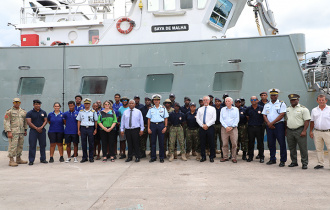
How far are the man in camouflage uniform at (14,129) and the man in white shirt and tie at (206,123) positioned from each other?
4191 mm

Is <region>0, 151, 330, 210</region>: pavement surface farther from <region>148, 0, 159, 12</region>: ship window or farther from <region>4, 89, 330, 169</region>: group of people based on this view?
<region>148, 0, 159, 12</region>: ship window

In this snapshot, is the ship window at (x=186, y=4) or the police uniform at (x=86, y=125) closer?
the police uniform at (x=86, y=125)

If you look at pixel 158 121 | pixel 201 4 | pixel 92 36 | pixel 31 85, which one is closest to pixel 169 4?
pixel 201 4

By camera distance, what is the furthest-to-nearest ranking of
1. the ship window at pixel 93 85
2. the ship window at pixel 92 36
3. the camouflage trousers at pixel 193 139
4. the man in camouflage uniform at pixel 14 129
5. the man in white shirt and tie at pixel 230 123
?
1. the ship window at pixel 92 36
2. the ship window at pixel 93 85
3. the camouflage trousers at pixel 193 139
4. the man in camouflage uniform at pixel 14 129
5. the man in white shirt and tie at pixel 230 123

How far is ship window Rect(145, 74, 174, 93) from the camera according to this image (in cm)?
894

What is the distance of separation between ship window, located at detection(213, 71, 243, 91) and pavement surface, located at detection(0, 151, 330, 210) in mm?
2561

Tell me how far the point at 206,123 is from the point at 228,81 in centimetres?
226

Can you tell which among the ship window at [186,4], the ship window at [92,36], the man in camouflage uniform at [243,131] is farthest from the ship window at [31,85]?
the man in camouflage uniform at [243,131]

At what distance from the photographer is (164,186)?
484 cm

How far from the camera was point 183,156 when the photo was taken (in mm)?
7270

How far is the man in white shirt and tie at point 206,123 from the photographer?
22.9 ft

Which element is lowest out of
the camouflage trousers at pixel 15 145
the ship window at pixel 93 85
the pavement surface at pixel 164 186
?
the pavement surface at pixel 164 186

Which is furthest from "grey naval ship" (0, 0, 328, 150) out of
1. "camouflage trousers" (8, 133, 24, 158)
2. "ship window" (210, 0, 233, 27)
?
"camouflage trousers" (8, 133, 24, 158)

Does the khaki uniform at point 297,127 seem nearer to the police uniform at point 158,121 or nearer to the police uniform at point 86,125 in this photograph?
the police uniform at point 158,121
